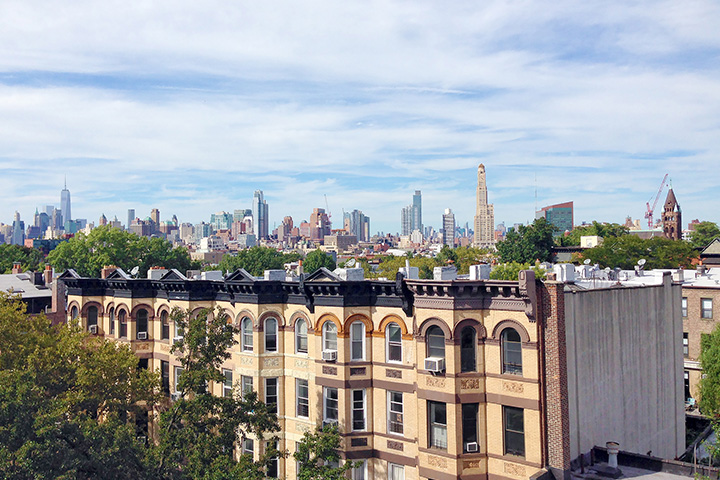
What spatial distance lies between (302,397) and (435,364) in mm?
7968

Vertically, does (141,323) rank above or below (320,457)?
above

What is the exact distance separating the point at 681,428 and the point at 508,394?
15639 millimetres

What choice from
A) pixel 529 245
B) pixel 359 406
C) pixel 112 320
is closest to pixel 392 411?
pixel 359 406

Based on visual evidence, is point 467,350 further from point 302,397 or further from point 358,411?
point 302,397

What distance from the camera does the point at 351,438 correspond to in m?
25.0

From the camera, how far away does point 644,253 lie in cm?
9381

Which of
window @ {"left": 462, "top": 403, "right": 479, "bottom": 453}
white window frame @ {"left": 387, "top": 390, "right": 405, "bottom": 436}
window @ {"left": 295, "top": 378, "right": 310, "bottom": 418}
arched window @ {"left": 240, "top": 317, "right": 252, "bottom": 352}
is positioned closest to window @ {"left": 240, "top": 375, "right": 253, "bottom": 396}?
arched window @ {"left": 240, "top": 317, "right": 252, "bottom": 352}

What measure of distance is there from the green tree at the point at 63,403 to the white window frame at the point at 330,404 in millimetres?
7561

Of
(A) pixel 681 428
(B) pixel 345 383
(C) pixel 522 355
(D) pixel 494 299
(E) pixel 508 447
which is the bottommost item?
(A) pixel 681 428

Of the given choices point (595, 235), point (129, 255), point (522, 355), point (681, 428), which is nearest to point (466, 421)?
point (522, 355)

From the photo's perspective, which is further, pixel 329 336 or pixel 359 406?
pixel 329 336

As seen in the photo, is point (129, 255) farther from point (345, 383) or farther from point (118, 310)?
point (345, 383)

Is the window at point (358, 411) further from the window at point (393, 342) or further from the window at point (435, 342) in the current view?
the window at point (435, 342)

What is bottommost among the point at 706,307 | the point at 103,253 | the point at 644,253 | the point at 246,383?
the point at 246,383
